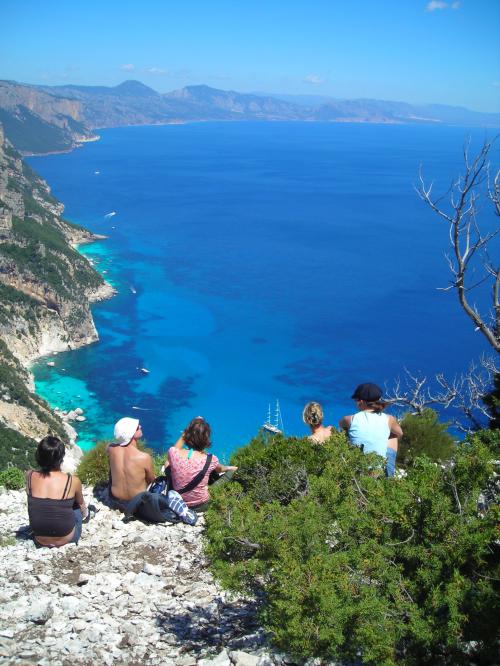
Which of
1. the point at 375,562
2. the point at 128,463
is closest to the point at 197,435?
the point at 128,463

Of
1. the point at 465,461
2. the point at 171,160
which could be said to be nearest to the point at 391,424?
the point at 465,461

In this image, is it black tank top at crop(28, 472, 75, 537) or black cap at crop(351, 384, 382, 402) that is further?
black cap at crop(351, 384, 382, 402)

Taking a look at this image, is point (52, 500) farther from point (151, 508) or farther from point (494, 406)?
point (494, 406)

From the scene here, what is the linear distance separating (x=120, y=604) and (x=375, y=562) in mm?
2194

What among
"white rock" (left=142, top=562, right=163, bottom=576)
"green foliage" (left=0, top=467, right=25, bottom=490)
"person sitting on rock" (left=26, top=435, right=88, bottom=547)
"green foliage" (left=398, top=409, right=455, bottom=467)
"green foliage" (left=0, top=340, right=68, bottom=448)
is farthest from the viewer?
"green foliage" (left=0, top=340, right=68, bottom=448)

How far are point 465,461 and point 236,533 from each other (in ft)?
4.92

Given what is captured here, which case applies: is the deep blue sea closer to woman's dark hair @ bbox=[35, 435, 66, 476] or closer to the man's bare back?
the man's bare back

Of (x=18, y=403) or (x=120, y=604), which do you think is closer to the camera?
(x=120, y=604)

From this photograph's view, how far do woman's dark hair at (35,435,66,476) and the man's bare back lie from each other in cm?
74

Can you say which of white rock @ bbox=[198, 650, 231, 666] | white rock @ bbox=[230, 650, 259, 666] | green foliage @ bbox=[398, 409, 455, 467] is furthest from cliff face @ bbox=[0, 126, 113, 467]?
white rock @ bbox=[230, 650, 259, 666]

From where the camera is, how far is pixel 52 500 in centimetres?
529

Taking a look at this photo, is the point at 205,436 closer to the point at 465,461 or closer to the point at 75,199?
the point at 465,461

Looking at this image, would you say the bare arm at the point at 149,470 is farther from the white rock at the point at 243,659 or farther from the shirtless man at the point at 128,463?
the white rock at the point at 243,659

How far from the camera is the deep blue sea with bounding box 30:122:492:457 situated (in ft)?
149
